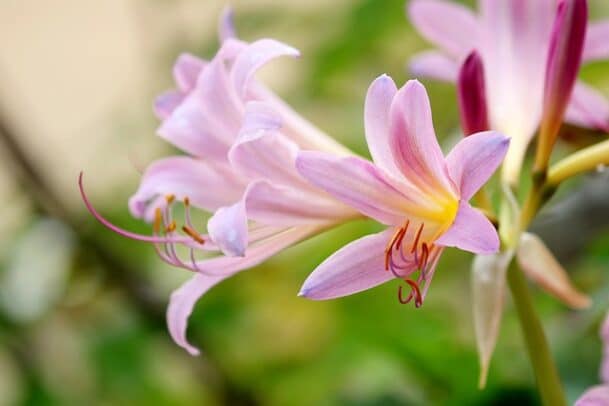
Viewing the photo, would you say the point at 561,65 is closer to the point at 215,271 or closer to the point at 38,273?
the point at 215,271

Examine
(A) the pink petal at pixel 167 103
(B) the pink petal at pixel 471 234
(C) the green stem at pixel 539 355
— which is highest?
(A) the pink petal at pixel 167 103

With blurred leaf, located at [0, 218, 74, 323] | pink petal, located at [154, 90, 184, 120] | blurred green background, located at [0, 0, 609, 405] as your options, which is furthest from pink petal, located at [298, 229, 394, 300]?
blurred leaf, located at [0, 218, 74, 323]

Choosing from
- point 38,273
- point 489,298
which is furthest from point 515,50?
point 38,273

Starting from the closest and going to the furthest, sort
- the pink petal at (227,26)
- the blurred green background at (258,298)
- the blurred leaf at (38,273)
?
the pink petal at (227,26) → the blurred green background at (258,298) → the blurred leaf at (38,273)

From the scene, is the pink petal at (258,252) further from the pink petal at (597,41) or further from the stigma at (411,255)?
the pink petal at (597,41)

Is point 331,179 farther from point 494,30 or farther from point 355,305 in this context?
point 355,305

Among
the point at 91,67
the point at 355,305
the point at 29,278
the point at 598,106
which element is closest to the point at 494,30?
the point at 598,106

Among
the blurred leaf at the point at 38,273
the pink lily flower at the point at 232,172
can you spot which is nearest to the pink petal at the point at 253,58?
the pink lily flower at the point at 232,172
